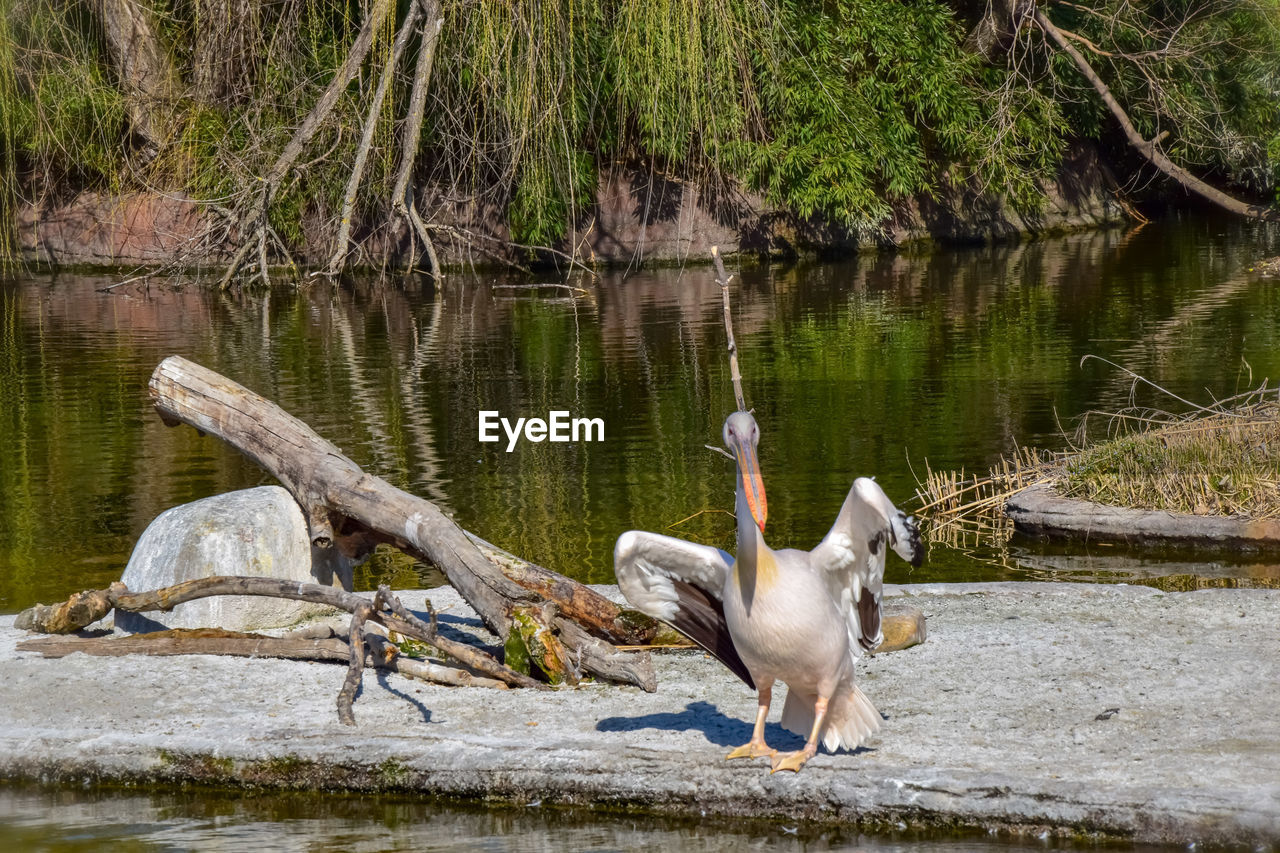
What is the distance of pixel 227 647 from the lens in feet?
24.1

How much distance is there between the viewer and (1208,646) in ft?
22.8

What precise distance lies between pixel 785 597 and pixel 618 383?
1175 cm

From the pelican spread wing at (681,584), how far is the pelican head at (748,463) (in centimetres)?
47

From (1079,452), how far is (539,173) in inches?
579

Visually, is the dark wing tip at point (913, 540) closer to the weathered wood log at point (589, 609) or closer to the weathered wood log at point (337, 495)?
the weathered wood log at point (337, 495)

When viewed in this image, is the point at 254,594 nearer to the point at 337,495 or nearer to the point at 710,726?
the point at 337,495

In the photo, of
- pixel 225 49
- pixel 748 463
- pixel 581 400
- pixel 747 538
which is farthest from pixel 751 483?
pixel 225 49

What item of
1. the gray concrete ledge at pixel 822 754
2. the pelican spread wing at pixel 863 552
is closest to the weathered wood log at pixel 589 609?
the gray concrete ledge at pixel 822 754

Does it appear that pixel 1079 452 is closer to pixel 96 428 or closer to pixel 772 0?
pixel 96 428

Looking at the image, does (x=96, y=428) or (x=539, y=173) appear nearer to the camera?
(x=96, y=428)

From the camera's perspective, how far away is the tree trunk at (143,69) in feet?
88.7

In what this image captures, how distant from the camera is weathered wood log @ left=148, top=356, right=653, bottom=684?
7113 millimetres

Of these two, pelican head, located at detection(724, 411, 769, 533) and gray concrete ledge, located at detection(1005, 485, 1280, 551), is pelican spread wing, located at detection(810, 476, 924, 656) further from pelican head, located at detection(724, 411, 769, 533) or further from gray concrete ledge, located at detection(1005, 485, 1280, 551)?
gray concrete ledge, located at detection(1005, 485, 1280, 551)

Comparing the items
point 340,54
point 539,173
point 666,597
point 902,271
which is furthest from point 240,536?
point 902,271
